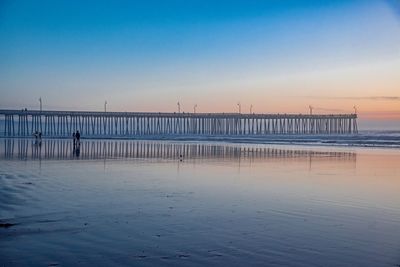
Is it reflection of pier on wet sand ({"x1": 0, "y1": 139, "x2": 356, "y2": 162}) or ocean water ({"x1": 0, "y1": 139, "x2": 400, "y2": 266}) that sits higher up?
ocean water ({"x1": 0, "y1": 139, "x2": 400, "y2": 266})

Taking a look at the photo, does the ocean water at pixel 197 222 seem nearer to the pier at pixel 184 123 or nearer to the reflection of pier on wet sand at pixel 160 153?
the reflection of pier on wet sand at pixel 160 153

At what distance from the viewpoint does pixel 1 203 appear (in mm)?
9133

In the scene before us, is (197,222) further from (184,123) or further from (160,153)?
(184,123)

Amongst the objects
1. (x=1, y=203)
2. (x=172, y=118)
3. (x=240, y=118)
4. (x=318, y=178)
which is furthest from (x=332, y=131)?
(x=1, y=203)

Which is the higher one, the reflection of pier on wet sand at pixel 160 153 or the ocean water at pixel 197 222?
the ocean water at pixel 197 222

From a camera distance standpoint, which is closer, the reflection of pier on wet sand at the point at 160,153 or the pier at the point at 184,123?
the reflection of pier on wet sand at the point at 160,153

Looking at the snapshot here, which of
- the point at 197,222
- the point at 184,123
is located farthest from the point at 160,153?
the point at 184,123

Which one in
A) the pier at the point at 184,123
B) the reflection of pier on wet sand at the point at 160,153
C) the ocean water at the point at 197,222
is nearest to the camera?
the ocean water at the point at 197,222

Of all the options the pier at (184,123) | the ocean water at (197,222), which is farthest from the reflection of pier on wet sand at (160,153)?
the pier at (184,123)

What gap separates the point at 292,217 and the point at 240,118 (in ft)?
343

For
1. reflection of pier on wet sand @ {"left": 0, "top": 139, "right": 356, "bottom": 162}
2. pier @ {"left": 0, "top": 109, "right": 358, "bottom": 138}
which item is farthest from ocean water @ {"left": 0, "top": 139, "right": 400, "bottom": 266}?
pier @ {"left": 0, "top": 109, "right": 358, "bottom": 138}

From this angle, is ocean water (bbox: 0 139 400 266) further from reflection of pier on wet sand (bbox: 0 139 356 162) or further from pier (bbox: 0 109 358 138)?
pier (bbox: 0 109 358 138)

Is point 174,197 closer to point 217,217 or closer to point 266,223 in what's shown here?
point 217,217

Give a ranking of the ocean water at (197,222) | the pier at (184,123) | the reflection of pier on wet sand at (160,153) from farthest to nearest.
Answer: the pier at (184,123)
the reflection of pier on wet sand at (160,153)
the ocean water at (197,222)
